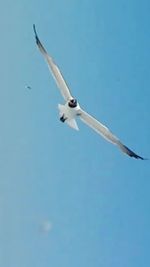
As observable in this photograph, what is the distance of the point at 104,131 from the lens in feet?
7.96

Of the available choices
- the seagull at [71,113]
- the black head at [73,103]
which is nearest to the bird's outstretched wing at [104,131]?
the seagull at [71,113]

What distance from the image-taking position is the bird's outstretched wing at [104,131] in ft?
7.76

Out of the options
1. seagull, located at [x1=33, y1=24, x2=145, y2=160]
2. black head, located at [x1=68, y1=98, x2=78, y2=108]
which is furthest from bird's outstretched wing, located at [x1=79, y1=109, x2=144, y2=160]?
black head, located at [x1=68, y1=98, x2=78, y2=108]

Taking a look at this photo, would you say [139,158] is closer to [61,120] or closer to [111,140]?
[111,140]

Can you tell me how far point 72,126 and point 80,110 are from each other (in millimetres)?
139

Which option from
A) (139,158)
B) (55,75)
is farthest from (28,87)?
(139,158)

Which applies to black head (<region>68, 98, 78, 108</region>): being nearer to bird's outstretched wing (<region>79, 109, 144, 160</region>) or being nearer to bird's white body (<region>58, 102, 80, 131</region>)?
bird's white body (<region>58, 102, 80, 131</region>)

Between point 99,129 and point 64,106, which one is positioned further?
point 99,129

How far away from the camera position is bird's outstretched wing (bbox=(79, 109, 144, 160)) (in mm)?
2365

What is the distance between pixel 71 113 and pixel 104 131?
9.9 inches

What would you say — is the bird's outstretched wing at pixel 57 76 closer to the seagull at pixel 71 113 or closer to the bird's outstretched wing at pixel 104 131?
the seagull at pixel 71 113

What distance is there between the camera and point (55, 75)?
7.70 feet

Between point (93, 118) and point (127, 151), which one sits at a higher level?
point (93, 118)

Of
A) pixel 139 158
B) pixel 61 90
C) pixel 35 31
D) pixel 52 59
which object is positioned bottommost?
pixel 139 158
